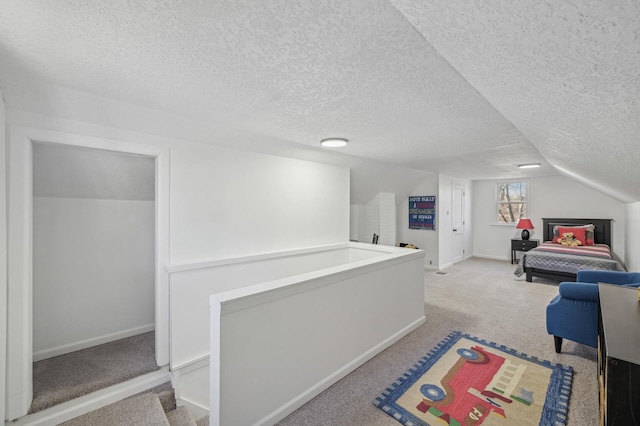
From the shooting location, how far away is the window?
21.9ft

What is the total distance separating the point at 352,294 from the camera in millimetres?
2385

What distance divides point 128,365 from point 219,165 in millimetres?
1936

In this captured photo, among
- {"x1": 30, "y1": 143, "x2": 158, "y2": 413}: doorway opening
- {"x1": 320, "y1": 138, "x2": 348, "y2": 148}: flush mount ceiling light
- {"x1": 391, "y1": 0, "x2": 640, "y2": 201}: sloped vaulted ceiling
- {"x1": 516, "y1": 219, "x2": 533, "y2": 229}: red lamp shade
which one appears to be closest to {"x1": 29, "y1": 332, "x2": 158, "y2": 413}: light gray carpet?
{"x1": 30, "y1": 143, "x2": 158, "y2": 413}: doorway opening

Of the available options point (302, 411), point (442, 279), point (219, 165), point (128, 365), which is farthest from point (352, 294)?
point (442, 279)

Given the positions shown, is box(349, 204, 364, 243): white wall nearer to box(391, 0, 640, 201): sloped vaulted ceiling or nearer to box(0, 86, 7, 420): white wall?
box(391, 0, 640, 201): sloped vaulted ceiling

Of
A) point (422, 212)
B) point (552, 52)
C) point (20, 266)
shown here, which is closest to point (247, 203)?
point (20, 266)

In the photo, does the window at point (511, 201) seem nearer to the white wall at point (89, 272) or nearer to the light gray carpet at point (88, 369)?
the white wall at point (89, 272)

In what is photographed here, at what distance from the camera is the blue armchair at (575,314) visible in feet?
7.75

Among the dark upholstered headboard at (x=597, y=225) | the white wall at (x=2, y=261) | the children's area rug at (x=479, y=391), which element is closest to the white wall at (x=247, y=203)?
the white wall at (x=2, y=261)

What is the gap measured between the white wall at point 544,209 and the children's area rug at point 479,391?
482 centimetres

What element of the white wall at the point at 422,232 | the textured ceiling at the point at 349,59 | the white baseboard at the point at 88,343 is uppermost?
the textured ceiling at the point at 349,59

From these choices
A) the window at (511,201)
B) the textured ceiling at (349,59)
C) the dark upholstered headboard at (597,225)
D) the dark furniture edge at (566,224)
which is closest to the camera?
the textured ceiling at (349,59)

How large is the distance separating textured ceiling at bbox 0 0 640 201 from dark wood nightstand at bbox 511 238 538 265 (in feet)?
16.9

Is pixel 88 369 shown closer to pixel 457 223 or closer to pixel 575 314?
pixel 575 314
